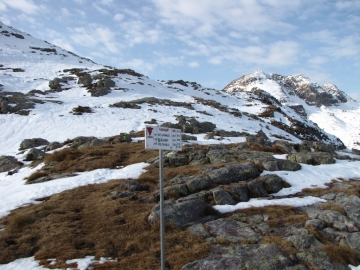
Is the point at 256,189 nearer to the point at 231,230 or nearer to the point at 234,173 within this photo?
the point at 234,173

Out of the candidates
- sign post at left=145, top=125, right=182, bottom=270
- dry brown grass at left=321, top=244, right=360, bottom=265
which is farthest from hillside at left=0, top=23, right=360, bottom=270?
sign post at left=145, top=125, right=182, bottom=270

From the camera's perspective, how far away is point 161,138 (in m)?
6.90

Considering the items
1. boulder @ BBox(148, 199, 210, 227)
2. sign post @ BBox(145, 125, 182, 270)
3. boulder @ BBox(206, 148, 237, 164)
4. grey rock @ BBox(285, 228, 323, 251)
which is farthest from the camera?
boulder @ BBox(206, 148, 237, 164)

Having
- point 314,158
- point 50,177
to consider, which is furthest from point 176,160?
point 314,158

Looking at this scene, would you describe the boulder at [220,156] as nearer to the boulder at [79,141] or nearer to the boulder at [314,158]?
the boulder at [314,158]

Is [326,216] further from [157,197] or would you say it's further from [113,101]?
[113,101]

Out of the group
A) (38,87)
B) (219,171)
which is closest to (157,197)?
(219,171)

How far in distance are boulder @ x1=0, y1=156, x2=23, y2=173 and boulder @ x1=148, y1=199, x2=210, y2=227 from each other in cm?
1563

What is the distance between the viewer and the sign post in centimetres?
653

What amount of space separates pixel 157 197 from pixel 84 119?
28.4m

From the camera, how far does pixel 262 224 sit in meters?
10.1

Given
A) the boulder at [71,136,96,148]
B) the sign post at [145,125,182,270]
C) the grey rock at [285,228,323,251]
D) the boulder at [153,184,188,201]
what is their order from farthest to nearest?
1. the boulder at [71,136,96,148]
2. the boulder at [153,184,188,201]
3. the grey rock at [285,228,323,251]
4. the sign post at [145,125,182,270]

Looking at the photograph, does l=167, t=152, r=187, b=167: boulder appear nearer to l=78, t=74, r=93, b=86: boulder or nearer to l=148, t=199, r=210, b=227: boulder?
l=148, t=199, r=210, b=227: boulder

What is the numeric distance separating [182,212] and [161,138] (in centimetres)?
486
